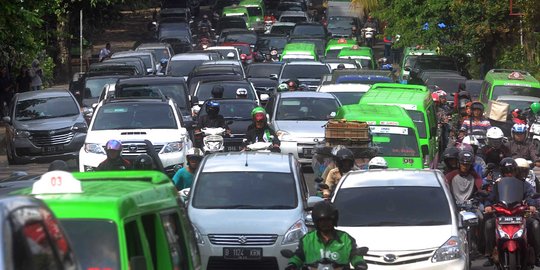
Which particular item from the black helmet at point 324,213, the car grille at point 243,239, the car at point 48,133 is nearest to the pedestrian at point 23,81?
the car at point 48,133

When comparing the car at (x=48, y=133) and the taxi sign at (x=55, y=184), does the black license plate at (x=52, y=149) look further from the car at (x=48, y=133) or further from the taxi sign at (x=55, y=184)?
the taxi sign at (x=55, y=184)

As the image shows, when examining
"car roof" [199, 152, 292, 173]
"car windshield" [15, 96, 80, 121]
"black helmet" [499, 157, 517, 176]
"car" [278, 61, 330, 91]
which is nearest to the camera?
"black helmet" [499, 157, 517, 176]

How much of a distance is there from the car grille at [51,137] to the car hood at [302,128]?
195 inches

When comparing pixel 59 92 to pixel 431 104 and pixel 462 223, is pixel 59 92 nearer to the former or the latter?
pixel 431 104

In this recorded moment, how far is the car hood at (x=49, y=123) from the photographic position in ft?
91.6

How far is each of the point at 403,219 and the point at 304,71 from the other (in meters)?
22.9

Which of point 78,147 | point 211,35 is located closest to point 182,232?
point 78,147

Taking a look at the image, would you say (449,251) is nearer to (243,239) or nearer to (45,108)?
(243,239)

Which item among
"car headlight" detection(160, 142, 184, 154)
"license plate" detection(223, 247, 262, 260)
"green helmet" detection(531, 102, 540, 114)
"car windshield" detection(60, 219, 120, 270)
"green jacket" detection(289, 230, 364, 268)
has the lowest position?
"green helmet" detection(531, 102, 540, 114)

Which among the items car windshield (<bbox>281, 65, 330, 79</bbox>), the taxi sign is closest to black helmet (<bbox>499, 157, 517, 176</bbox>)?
the taxi sign

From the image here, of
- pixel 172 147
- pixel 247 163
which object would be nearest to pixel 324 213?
pixel 247 163

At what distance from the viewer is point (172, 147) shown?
22031 millimetres

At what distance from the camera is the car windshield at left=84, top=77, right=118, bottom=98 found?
106 feet

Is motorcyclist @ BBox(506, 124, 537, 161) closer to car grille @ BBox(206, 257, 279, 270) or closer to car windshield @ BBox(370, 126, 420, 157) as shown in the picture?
car windshield @ BBox(370, 126, 420, 157)
